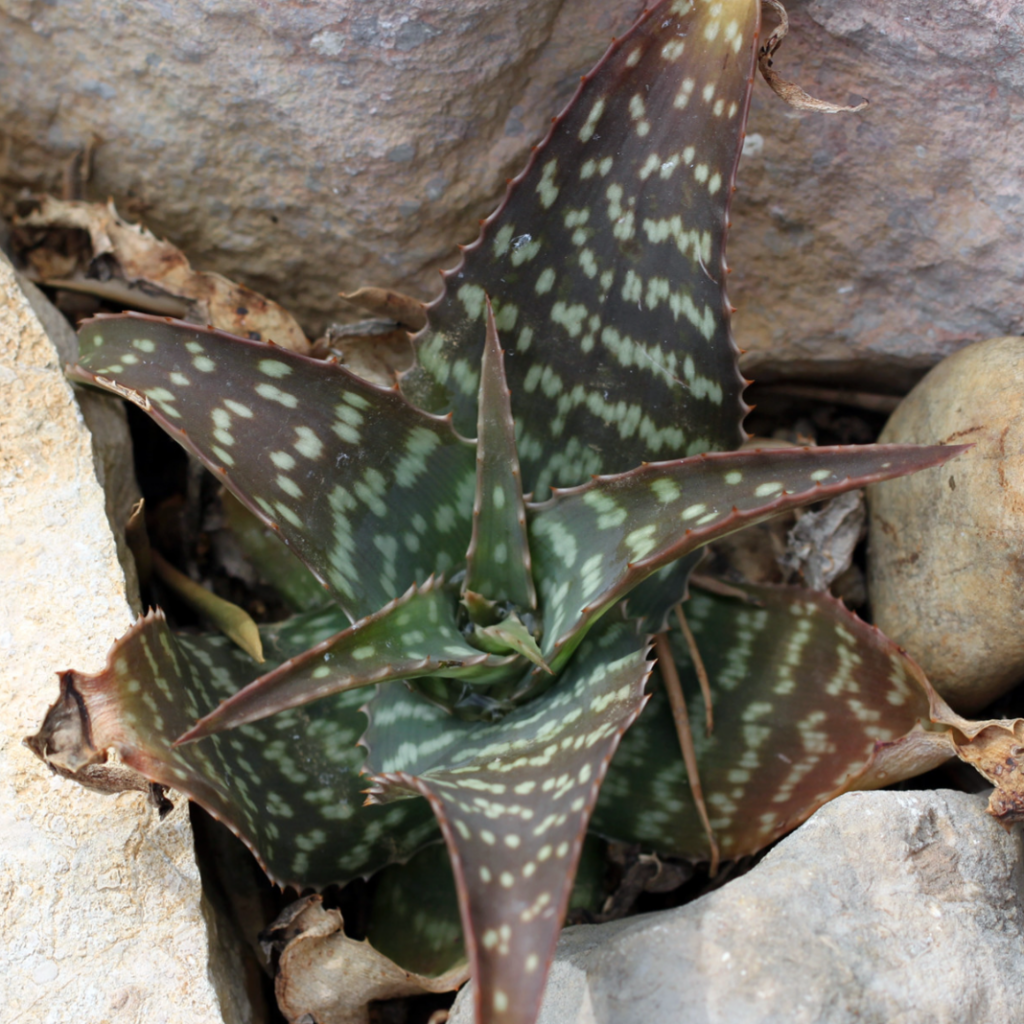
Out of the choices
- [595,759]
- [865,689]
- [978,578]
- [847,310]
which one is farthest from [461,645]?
[847,310]

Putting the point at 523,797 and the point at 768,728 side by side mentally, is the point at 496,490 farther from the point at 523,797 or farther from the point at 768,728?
the point at 768,728

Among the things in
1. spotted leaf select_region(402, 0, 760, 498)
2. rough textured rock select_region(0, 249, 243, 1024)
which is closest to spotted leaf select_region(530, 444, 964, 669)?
spotted leaf select_region(402, 0, 760, 498)

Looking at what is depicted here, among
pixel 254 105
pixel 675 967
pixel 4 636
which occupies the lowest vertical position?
pixel 675 967

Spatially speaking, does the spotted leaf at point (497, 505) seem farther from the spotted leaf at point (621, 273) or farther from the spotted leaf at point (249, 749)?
the spotted leaf at point (249, 749)

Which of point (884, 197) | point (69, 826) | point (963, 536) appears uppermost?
point (884, 197)

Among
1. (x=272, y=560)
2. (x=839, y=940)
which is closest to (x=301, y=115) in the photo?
(x=272, y=560)

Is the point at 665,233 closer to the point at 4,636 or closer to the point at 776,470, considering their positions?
the point at 776,470
